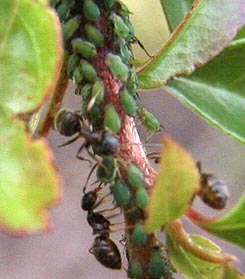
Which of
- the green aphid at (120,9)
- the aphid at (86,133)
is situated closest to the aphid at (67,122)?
the aphid at (86,133)

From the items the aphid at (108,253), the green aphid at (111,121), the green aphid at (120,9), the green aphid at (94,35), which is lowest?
the aphid at (108,253)

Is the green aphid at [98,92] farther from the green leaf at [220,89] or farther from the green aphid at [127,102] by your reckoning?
the green leaf at [220,89]

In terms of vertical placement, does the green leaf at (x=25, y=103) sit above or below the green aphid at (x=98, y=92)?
above

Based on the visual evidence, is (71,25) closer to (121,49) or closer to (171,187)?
(121,49)

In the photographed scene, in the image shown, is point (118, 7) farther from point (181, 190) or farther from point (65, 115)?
point (181, 190)

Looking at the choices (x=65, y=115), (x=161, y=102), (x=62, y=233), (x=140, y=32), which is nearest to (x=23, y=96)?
(x=65, y=115)

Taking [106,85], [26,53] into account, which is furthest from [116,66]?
[26,53]

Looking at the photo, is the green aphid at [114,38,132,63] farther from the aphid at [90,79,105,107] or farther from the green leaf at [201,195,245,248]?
the green leaf at [201,195,245,248]
